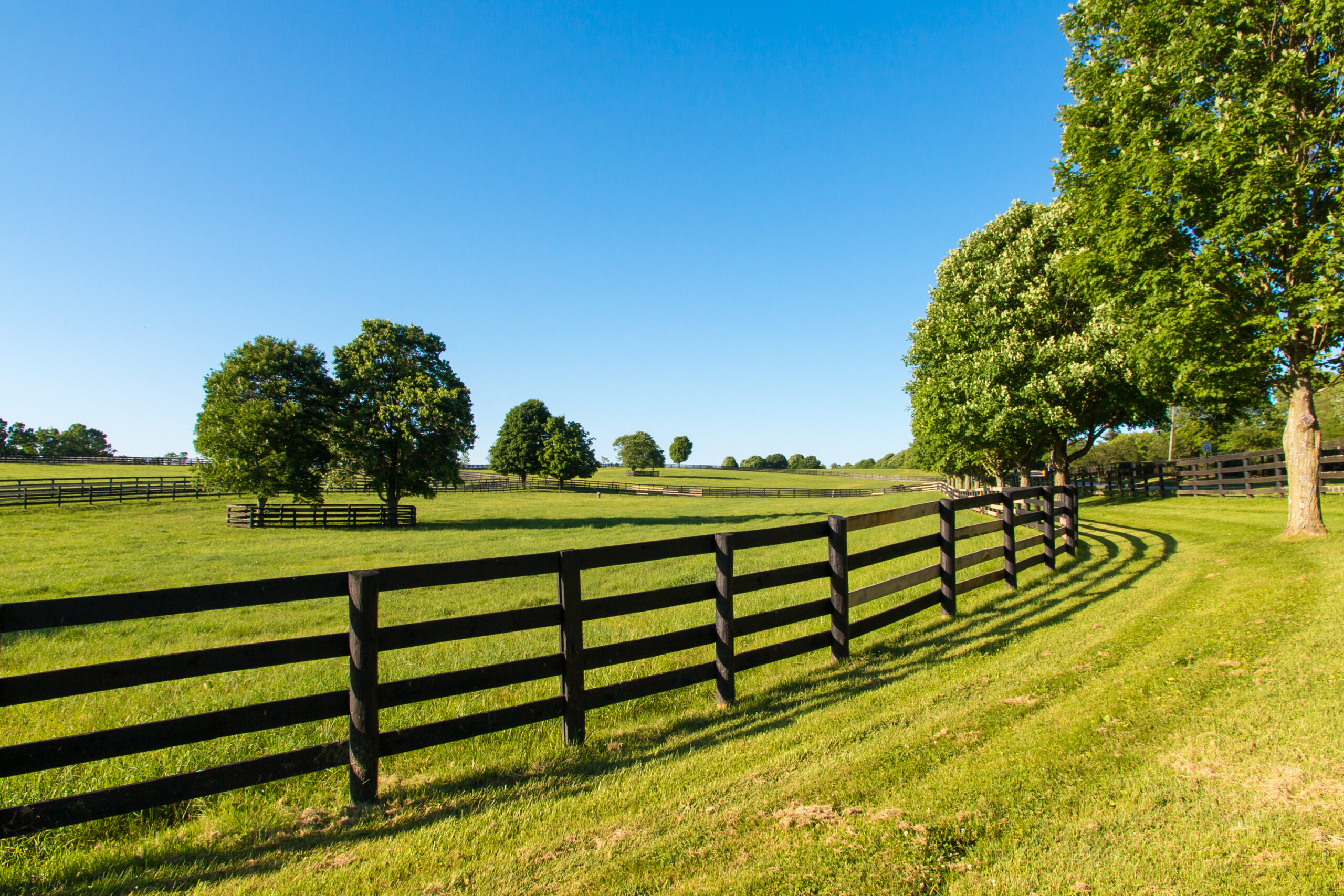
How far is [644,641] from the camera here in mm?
5645

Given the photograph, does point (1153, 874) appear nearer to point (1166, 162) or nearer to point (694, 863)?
point (694, 863)

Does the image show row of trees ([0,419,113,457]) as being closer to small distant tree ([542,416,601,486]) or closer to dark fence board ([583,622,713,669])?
small distant tree ([542,416,601,486])

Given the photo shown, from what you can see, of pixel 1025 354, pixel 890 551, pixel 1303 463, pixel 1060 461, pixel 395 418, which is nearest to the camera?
pixel 890 551

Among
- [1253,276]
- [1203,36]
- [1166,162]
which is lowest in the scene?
[1253,276]

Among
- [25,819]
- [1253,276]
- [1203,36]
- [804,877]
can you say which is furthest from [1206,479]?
[25,819]

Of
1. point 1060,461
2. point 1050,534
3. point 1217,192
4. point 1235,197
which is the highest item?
point 1217,192

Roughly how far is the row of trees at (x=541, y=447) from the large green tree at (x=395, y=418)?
154 feet

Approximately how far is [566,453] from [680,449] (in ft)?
342

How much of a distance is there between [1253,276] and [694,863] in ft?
52.2

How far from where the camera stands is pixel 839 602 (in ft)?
23.0

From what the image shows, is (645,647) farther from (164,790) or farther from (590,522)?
(590,522)

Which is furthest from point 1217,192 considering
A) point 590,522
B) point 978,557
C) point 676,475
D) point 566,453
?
point 676,475

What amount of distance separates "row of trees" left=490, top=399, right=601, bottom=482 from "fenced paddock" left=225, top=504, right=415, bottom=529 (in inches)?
1748

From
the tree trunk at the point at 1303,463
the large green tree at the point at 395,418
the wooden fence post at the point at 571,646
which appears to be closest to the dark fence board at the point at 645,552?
the wooden fence post at the point at 571,646
